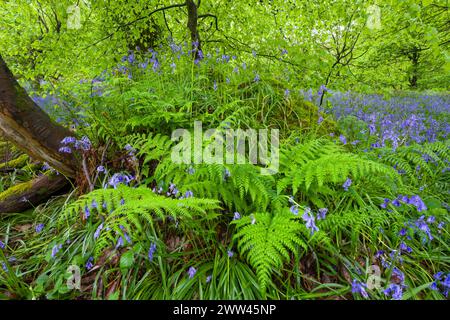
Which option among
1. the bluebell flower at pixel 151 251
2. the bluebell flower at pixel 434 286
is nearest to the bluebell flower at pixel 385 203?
the bluebell flower at pixel 434 286

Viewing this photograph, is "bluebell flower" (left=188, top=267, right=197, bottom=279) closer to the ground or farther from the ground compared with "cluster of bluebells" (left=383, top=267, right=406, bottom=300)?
farther from the ground

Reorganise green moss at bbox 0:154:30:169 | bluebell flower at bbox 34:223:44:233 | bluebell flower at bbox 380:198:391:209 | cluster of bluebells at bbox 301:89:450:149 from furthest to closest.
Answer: green moss at bbox 0:154:30:169 → cluster of bluebells at bbox 301:89:450:149 → bluebell flower at bbox 34:223:44:233 → bluebell flower at bbox 380:198:391:209

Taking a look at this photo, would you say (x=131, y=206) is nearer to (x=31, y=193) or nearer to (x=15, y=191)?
(x=31, y=193)

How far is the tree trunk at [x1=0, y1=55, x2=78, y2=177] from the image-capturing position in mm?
2361

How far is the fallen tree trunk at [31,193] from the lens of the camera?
2758 millimetres

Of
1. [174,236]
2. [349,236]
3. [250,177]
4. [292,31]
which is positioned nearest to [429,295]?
[349,236]

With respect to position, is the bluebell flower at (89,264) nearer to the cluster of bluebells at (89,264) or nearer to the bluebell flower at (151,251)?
the cluster of bluebells at (89,264)

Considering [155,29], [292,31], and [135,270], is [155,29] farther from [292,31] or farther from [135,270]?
[135,270]

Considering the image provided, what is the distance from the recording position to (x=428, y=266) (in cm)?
180

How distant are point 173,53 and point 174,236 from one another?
2.48 metres

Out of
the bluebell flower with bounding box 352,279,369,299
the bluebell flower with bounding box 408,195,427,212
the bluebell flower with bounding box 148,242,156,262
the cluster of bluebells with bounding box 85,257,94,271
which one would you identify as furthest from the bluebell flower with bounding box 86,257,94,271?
the bluebell flower with bounding box 408,195,427,212

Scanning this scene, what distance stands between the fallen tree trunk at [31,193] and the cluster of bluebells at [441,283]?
131 inches

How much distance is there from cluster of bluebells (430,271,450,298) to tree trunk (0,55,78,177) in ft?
10.2

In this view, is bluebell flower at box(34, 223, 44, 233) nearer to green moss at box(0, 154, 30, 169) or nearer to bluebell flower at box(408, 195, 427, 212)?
green moss at box(0, 154, 30, 169)
